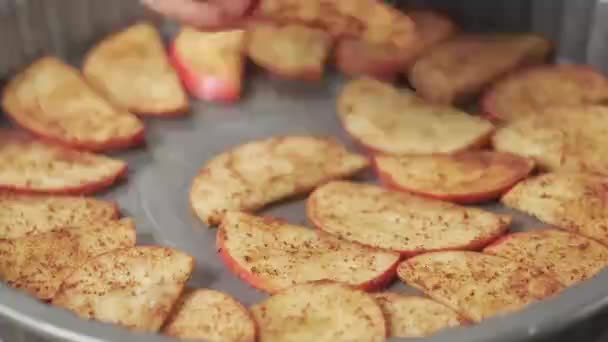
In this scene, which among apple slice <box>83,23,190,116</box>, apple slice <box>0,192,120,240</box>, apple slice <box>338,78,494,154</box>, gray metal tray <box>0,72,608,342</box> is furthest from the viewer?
apple slice <box>83,23,190,116</box>

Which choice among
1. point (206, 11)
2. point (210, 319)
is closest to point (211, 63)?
point (206, 11)

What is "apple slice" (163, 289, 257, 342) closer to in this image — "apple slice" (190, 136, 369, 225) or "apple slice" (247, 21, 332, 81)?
"apple slice" (190, 136, 369, 225)

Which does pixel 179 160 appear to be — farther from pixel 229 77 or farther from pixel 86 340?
pixel 86 340

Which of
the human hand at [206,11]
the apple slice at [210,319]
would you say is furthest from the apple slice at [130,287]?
the human hand at [206,11]

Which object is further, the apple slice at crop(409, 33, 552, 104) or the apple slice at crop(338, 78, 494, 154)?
the apple slice at crop(409, 33, 552, 104)

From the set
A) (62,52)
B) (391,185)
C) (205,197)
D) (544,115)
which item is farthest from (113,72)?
(544,115)

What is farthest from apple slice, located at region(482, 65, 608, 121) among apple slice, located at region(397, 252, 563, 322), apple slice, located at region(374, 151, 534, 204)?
apple slice, located at region(397, 252, 563, 322)

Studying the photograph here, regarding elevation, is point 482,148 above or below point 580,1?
below
